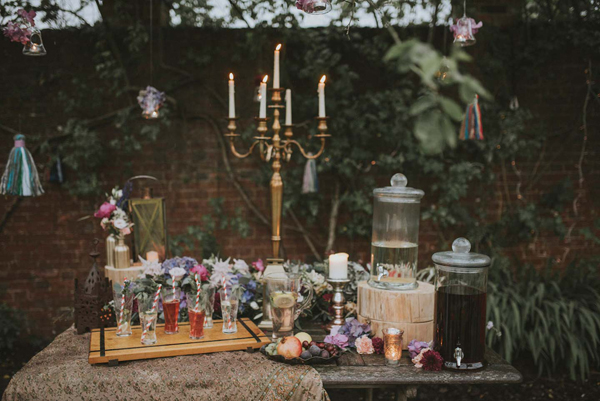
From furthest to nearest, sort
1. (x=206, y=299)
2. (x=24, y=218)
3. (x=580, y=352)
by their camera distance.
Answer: (x=24, y=218), (x=580, y=352), (x=206, y=299)

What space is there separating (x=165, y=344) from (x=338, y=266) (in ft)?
2.73

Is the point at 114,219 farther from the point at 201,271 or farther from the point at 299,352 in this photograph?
the point at 299,352

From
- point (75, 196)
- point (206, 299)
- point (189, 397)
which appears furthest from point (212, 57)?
point (189, 397)

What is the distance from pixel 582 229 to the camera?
165 inches

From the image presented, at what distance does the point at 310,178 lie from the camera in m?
3.89

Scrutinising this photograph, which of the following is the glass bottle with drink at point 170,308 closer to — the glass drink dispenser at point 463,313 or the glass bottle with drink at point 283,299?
the glass bottle with drink at point 283,299

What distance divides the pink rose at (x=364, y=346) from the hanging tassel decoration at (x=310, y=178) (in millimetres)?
2010

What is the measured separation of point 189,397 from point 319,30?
126 inches

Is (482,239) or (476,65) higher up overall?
(476,65)

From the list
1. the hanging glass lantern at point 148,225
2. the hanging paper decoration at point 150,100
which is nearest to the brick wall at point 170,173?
the hanging paper decoration at point 150,100

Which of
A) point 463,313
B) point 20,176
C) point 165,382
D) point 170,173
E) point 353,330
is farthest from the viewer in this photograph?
point 170,173

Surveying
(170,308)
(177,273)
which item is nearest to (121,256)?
(177,273)

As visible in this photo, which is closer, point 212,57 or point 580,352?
point 580,352

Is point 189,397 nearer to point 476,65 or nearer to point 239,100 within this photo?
point 239,100
